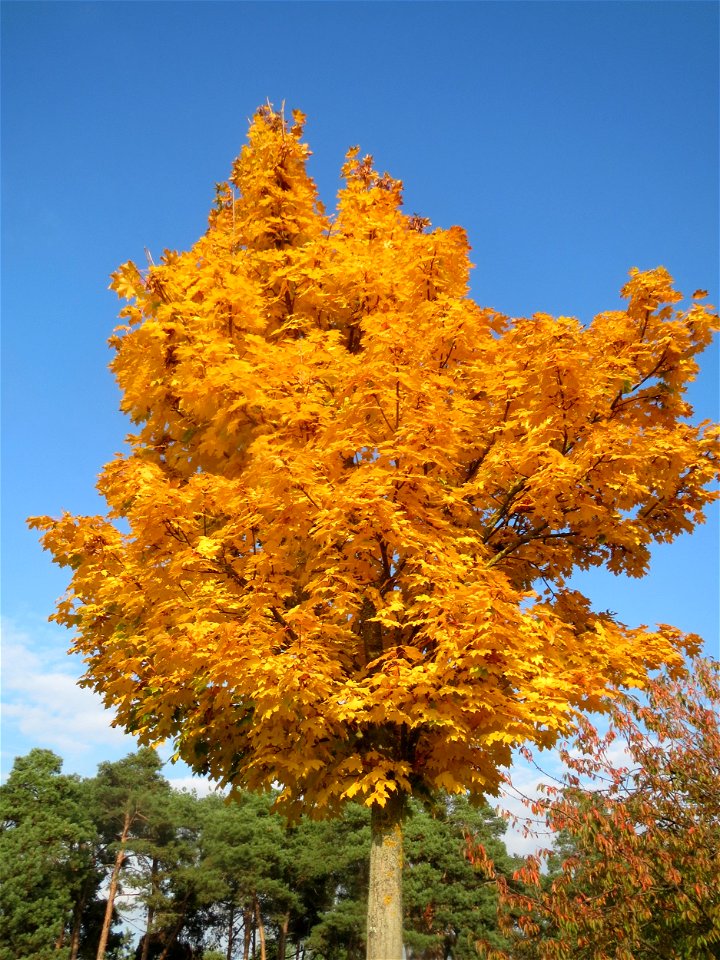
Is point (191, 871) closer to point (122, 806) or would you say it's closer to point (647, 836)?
point (122, 806)

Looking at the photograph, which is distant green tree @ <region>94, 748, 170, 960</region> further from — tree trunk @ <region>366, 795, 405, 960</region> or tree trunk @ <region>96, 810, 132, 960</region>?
tree trunk @ <region>366, 795, 405, 960</region>

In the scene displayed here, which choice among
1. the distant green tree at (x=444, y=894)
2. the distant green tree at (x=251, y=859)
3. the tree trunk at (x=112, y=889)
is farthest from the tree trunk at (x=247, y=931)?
the distant green tree at (x=444, y=894)

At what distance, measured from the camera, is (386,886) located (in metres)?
7.25

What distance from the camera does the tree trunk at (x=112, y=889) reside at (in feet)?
117

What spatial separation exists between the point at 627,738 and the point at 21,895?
3005cm

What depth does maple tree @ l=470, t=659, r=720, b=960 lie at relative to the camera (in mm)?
8000

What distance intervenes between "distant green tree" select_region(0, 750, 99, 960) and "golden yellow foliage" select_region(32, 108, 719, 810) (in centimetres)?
2710

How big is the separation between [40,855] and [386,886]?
29.1 metres

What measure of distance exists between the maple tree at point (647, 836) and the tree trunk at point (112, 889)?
112 ft

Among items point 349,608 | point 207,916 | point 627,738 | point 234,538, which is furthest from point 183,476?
point 207,916

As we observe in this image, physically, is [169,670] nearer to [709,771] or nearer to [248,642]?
[248,642]

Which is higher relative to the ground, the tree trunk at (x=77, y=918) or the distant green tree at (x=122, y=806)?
the distant green tree at (x=122, y=806)

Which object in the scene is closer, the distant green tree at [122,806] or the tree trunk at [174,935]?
the distant green tree at [122,806]

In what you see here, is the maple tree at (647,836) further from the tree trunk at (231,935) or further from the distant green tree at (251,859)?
the tree trunk at (231,935)
